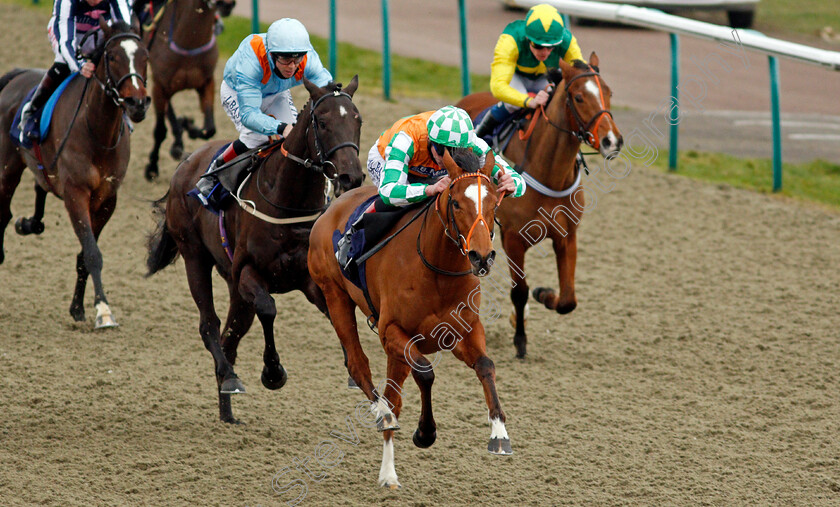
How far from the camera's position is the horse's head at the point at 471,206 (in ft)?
13.4

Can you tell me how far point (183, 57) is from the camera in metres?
9.98

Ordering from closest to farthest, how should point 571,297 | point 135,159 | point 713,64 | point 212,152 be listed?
point 212,152
point 571,297
point 135,159
point 713,64

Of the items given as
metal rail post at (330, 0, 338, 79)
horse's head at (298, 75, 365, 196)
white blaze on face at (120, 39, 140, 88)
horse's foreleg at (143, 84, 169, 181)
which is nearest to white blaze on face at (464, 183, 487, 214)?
horse's head at (298, 75, 365, 196)

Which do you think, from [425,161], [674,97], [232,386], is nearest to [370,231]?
[425,161]

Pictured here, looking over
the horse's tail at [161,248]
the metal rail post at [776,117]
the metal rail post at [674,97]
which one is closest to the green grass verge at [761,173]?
the metal rail post at [674,97]

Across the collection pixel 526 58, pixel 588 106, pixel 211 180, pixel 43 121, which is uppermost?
pixel 526 58

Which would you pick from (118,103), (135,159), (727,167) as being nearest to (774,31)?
(727,167)

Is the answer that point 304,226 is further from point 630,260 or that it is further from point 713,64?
point 713,64

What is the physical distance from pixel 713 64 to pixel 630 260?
651 cm

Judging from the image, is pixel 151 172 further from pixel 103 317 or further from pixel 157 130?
pixel 103 317

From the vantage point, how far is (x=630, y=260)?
351 inches

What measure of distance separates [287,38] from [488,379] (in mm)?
2205

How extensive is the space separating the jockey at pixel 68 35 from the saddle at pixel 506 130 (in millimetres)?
2675

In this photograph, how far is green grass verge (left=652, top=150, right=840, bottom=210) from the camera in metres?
10.5
